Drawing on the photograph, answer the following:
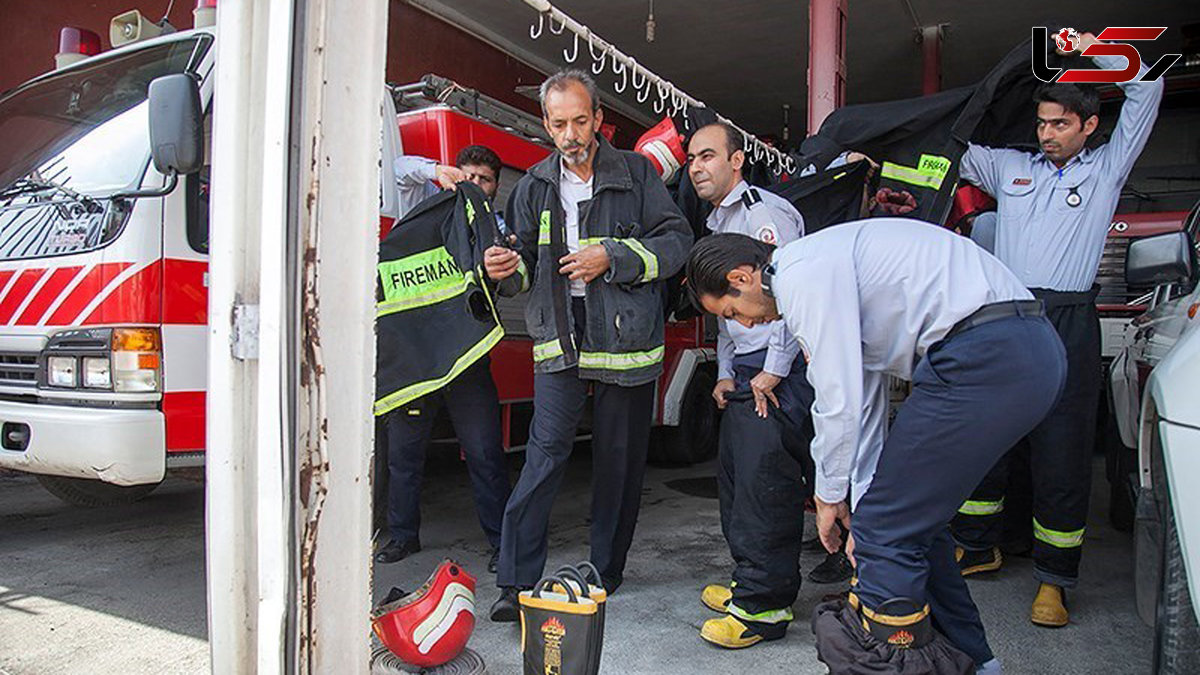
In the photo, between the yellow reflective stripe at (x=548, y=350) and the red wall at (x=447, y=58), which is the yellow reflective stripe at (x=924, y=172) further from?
the red wall at (x=447, y=58)

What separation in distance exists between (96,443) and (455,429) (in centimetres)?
137

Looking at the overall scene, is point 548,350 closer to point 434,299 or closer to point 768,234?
point 434,299

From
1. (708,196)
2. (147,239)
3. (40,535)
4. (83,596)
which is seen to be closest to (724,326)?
(708,196)

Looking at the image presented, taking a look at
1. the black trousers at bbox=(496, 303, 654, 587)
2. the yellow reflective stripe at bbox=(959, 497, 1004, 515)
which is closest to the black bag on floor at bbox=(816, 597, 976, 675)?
the black trousers at bbox=(496, 303, 654, 587)

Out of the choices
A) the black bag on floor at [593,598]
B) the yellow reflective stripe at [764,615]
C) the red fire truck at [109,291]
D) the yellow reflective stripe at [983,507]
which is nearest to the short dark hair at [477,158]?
the red fire truck at [109,291]

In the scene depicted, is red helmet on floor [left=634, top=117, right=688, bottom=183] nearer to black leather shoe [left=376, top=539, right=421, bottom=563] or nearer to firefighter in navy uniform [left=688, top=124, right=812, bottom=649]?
firefighter in navy uniform [left=688, top=124, right=812, bottom=649]

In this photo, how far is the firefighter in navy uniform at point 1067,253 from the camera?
3.07m

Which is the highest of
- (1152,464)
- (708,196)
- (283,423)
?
(708,196)

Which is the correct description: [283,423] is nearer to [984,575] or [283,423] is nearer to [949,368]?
[949,368]

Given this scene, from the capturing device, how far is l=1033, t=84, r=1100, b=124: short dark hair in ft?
10.3

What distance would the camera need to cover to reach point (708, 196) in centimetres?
350

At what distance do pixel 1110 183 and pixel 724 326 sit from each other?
156 cm

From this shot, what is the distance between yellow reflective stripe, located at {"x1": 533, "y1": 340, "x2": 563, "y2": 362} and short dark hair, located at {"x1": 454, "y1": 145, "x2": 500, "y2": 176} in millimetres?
1068

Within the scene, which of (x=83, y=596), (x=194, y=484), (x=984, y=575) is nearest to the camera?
(x=83, y=596)
